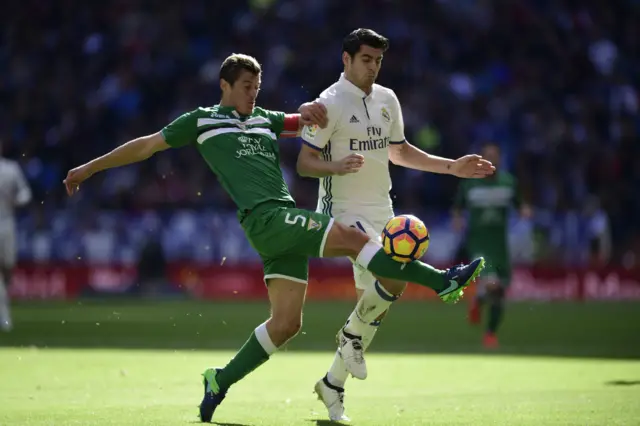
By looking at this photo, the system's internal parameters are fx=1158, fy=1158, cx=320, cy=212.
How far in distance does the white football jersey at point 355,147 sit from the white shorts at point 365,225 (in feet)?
0.10

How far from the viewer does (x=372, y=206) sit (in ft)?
25.9

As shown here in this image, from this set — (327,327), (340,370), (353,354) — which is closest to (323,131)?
(353,354)

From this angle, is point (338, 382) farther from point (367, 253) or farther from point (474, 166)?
point (474, 166)

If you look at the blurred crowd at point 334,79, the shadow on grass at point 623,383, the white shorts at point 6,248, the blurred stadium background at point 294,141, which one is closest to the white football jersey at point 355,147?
the shadow on grass at point 623,383

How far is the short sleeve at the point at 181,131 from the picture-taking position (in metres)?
7.38

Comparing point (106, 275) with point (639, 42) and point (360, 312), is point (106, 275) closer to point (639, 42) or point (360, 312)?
point (639, 42)

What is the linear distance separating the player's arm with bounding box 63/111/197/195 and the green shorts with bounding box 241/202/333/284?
680 mm

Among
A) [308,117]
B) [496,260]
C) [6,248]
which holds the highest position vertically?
[308,117]

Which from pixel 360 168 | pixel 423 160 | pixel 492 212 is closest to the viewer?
pixel 360 168

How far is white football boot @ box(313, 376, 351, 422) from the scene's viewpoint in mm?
7609

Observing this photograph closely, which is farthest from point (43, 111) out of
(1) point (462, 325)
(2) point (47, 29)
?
(1) point (462, 325)

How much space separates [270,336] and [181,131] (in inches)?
56.1

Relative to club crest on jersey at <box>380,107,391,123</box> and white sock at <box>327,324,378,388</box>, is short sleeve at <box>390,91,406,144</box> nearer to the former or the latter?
club crest on jersey at <box>380,107,391,123</box>

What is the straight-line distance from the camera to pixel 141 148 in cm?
736
